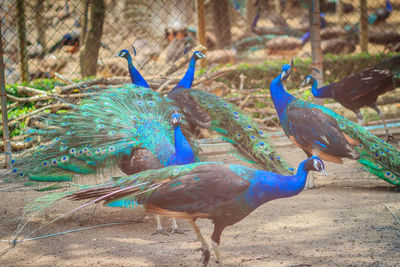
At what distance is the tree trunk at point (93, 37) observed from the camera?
10.2 metres

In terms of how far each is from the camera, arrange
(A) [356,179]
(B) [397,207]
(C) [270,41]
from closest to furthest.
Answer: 1. (B) [397,207]
2. (A) [356,179]
3. (C) [270,41]

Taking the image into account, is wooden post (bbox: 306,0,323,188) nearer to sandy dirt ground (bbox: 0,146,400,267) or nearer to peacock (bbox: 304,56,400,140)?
peacock (bbox: 304,56,400,140)

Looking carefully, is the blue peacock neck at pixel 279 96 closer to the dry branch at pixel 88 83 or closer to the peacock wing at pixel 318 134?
the peacock wing at pixel 318 134

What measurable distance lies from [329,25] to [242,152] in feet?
57.6

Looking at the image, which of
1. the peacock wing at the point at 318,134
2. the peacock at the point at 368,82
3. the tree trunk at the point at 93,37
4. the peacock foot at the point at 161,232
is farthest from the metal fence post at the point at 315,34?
the tree trunk at the point at 93,37

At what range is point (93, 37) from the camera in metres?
10.4

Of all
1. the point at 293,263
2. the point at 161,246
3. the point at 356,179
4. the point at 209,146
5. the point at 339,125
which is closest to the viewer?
the point at 293,263

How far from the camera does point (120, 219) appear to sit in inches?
180

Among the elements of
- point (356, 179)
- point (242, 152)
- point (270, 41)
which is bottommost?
point (356, 179)

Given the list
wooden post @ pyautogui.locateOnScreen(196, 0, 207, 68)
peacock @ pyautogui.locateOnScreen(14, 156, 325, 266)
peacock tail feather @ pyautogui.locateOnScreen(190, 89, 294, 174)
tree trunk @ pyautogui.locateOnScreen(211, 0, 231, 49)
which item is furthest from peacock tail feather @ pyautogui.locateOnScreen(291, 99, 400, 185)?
tree trunk @ pyautogui.locateOnScreen(211, 0, 231, 49)

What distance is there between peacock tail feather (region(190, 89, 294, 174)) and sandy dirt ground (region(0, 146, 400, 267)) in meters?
0.54

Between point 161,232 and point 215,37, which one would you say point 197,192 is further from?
point 215,37

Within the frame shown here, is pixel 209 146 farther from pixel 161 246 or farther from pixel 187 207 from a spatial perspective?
pixel 187 207

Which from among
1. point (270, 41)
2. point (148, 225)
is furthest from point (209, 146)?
point (270, 41)
